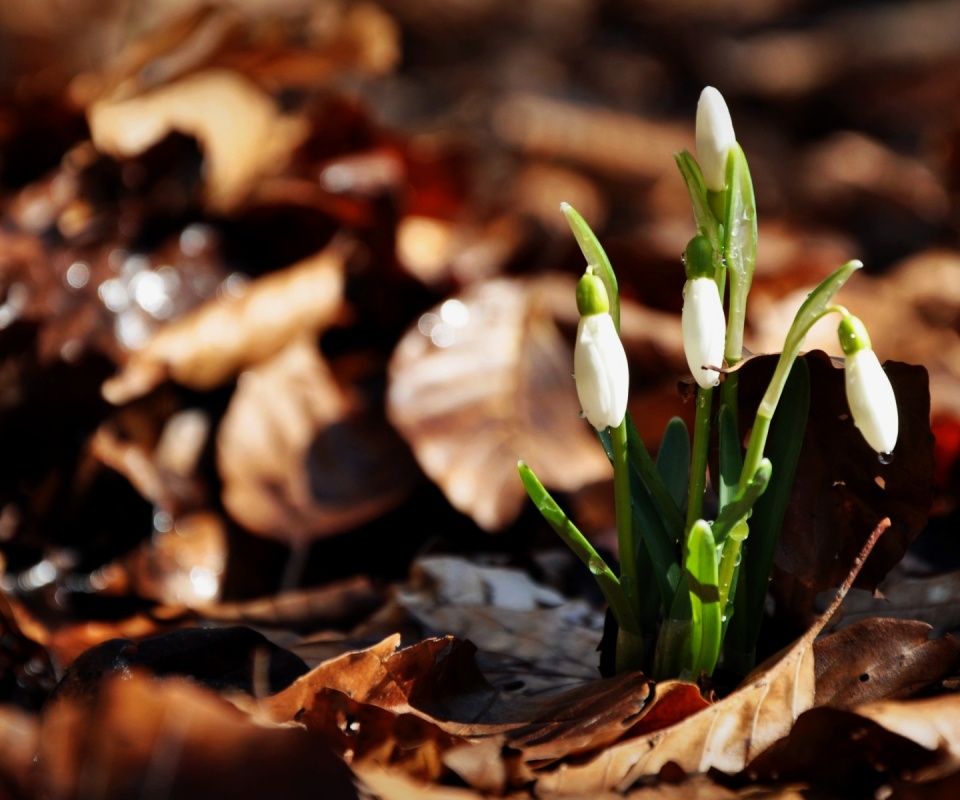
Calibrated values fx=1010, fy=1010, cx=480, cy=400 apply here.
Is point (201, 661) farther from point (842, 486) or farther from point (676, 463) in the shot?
point (842, 486)

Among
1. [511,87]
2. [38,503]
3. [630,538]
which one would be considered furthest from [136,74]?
[511,87]

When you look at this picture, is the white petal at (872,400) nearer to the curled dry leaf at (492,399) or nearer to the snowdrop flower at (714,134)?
the snowdrop flower at (714,134)

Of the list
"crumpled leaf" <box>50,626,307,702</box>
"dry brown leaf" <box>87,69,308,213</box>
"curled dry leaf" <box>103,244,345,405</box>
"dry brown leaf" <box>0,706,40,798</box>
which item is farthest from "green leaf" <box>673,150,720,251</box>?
"dry brown leaf" <box>87,69,308,213</box>

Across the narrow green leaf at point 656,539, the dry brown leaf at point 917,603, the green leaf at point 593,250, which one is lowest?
the dry brown leaf at point 917,603

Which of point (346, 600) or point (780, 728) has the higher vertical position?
point (780, 728)

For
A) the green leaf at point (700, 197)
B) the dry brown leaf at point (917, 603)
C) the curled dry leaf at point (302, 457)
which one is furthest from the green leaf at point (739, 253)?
the curled dry leaf at point (302, 457)

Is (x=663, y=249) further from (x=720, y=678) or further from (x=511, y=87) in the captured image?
(x=511, y=87)
